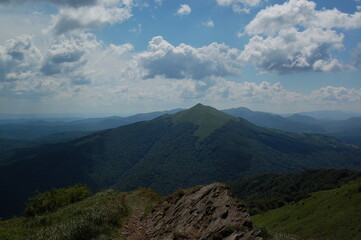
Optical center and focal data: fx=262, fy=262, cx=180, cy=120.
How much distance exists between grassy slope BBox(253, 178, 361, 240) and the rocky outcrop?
3083 centimetres

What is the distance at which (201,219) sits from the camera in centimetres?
1647

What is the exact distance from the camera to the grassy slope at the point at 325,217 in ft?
145

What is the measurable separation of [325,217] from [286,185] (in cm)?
11528

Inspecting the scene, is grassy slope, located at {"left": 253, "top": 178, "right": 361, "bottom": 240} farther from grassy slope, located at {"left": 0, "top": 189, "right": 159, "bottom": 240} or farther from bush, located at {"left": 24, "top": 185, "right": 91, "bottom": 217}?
grassy slope, located at {"left": 0, "top": 189, "right": 159, "bottom": 240}

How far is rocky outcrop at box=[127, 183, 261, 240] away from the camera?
13975 millimetres

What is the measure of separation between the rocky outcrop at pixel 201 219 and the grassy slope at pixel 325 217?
30830 mm

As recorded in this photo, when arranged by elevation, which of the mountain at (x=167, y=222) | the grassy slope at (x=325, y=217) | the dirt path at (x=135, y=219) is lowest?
the grassy slope at (x=325, y=217)

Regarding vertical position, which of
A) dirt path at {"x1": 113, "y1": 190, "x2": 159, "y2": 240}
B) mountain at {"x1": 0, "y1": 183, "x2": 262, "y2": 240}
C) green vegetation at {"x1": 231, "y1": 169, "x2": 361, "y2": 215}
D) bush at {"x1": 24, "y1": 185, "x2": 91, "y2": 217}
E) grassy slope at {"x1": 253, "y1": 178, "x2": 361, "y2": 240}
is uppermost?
mountain at {"x1": 0, "y1": 183, "x2": 262, "y2": 240}

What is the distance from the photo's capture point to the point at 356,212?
4809cm

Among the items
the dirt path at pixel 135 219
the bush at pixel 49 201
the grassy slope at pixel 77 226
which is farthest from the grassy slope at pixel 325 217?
the grassy slope at pixel 77 226

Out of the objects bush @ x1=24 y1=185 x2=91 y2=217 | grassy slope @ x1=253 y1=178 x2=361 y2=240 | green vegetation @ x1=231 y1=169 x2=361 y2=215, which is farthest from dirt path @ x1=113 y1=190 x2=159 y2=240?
green vegetation @ x1=231 y1=169 x2=361 y2=215

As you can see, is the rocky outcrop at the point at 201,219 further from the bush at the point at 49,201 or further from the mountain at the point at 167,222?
the bush at the point at 49,201

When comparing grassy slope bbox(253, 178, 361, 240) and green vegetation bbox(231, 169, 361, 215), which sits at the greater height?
grassy slope bbox(253, 178, 361, 240)

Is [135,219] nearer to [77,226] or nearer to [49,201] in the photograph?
[77,226]
